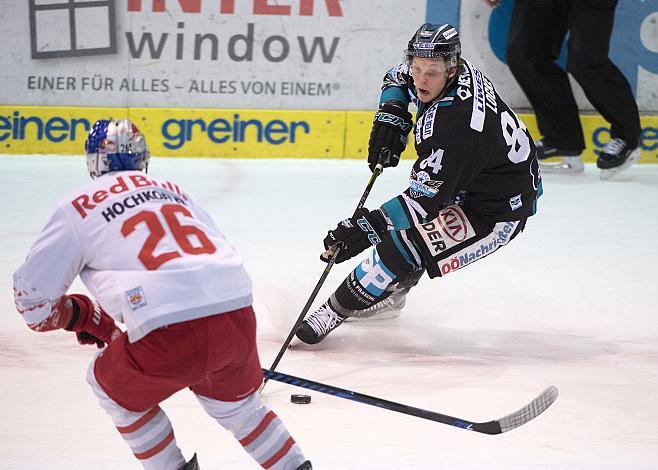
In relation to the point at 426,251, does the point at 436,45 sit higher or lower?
higher

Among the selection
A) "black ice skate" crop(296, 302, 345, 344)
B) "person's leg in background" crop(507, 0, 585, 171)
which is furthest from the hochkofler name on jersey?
"person's leg in background" crop(507, 0, 585, 171)

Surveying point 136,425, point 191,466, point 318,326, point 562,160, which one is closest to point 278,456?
point 191,466

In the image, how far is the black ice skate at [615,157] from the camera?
21.9 ft

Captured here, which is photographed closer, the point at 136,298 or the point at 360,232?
the point at 136,298

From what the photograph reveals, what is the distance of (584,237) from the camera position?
5.41 m

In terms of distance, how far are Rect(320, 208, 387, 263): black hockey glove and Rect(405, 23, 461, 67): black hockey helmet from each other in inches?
20.0

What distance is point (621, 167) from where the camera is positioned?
6.71 m

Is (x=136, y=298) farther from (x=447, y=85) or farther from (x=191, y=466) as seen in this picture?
(x=447, y=85)

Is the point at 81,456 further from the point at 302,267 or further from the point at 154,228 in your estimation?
the point at 302,267

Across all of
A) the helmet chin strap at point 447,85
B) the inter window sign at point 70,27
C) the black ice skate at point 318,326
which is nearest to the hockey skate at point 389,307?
the black ice skate at point 318,326

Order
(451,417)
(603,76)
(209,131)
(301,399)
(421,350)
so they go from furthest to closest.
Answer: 1. (209,131)
2. (603,76)
3. (421,350)
4. (301,399)
5. (451,417)

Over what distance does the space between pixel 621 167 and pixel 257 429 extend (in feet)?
15.7

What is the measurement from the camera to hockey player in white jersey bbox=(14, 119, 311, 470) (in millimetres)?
2268

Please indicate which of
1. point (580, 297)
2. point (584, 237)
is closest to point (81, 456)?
point (580, 297)
